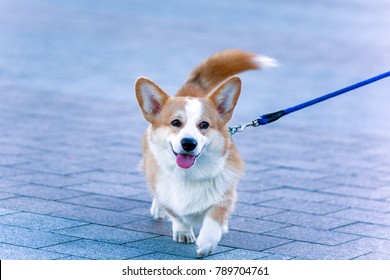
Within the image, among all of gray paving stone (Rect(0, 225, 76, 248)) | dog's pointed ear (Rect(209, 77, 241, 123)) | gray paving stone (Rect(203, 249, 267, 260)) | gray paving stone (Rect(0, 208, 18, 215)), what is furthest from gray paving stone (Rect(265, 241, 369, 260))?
gray paving stone (Rect(0, 208, 18, 215))

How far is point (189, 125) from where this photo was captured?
464cm

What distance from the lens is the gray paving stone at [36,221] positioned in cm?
514

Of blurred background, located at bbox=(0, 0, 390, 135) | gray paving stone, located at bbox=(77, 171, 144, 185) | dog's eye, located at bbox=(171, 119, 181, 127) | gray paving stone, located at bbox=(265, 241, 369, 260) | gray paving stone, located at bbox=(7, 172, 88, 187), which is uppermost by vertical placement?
blurred background, located at bbox=(0, 0, 390, 135)

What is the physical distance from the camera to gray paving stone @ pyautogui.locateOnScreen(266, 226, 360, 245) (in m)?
5.25

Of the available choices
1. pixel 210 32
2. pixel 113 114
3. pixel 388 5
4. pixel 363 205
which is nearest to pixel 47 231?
pixel 363 205

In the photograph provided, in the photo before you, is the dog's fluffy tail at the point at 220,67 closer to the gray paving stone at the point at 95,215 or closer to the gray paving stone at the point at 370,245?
the gray paving stone at the point at 95,215

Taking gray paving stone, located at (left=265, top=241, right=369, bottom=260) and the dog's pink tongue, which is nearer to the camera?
the dog's pink tongue

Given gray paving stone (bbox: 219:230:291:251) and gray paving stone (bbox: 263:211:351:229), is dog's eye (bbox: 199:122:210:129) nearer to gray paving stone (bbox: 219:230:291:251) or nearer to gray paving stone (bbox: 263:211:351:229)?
gray paving stone (bbox: 219:230:291:251)

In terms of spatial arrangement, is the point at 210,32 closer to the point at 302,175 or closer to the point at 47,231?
the point at 302,175

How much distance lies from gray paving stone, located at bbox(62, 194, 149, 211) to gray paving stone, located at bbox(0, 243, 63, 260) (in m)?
1.14

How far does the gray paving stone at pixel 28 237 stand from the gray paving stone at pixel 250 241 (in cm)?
89

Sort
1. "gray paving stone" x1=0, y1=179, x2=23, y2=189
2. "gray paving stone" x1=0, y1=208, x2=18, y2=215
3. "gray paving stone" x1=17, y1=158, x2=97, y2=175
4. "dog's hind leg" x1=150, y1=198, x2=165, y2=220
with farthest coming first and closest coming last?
"gray paving stone" x1=17, y1=158, x2=97, y2=175
"gray paving stone" x1=0, y1=179, x2=23, y2=189
"dog's hind leg" x1=150, y1=198, x2=165, y2=220
"gray paving stone" x1=0, y1=208, x2=18, y2=215

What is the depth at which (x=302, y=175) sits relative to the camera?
7.05 m

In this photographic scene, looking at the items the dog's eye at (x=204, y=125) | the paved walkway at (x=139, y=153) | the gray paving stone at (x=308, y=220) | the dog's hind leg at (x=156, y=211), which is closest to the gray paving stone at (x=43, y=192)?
the paved walkway at (x=139, y=153)
